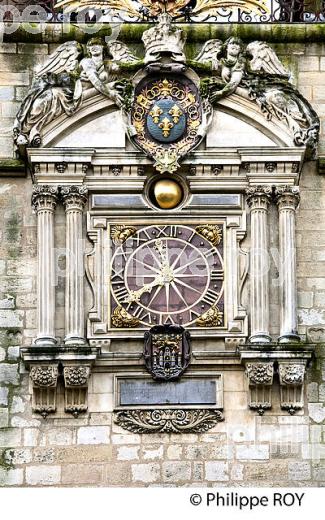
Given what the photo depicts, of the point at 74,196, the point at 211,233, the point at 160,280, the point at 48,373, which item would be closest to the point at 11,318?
the point at 48,373

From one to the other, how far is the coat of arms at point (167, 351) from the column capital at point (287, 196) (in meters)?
1.62

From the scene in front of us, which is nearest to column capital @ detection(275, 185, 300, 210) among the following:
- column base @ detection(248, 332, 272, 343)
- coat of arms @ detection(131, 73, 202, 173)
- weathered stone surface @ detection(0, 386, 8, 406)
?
coat of arms @ detection(131, 73, 202, 173)

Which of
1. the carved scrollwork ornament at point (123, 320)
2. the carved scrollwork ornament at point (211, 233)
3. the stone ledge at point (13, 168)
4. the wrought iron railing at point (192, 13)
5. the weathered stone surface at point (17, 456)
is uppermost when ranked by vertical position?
the wrought iron railing at point (192, 13)

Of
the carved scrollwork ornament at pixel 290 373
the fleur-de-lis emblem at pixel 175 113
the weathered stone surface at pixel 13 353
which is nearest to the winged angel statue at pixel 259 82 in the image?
the fleur-de-lis emblem at pixel 175 113

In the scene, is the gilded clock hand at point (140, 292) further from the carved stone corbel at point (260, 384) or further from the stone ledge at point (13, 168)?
the stone ledge at point (13, 168)

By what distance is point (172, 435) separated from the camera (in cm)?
2736

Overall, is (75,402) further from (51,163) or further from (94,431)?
(51,163)

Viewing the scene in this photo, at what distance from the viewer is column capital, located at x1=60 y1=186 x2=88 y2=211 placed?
27828 mm

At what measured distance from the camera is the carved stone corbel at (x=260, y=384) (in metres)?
27.3

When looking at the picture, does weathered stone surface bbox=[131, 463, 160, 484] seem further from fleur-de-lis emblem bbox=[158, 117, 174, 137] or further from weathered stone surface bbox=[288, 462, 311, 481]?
fleur-de-lis emblem bbox=[158, 117, 174, 137]

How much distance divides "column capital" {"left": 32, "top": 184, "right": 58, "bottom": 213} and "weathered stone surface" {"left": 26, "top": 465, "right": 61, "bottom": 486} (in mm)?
2592

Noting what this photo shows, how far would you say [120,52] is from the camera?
28.3m

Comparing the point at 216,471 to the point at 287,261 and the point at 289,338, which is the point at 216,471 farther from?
the point at 287,261

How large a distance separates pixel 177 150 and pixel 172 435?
2876 mm
